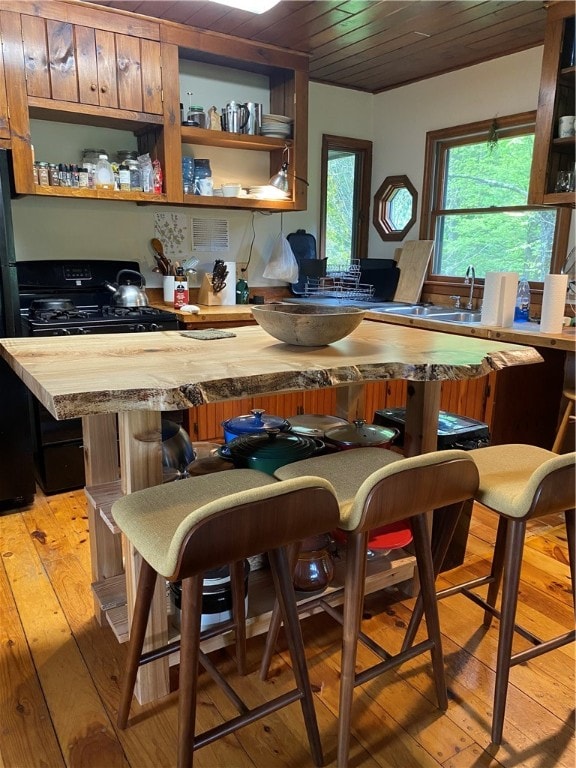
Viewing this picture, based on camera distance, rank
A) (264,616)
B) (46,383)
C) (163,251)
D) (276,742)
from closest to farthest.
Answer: (46,383)
(276,742)
(264,616)
(163,251)

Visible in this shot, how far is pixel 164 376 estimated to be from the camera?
1287 millimetres

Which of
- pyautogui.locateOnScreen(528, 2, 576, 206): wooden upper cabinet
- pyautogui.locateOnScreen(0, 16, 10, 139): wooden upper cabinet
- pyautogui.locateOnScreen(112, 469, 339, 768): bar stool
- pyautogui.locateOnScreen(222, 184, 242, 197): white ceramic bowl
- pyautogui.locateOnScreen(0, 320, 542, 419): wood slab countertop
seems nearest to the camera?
pyautogui.locateOnScreen(112, 469, 339, 768): bar stool

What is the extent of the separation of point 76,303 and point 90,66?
4.03 feet

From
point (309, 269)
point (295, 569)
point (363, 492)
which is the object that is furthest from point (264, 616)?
point (309, 269)

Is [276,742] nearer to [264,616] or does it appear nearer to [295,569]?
[264,616]

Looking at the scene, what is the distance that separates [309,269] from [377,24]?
5.12 ft

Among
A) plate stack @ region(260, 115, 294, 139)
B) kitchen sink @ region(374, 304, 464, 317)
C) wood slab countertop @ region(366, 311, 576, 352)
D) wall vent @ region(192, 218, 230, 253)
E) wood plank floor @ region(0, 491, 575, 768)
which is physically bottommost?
wood plank floor @ region(0, 491, 575, 768)

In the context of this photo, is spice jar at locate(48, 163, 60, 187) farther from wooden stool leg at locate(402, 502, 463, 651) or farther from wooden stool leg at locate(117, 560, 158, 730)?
wooden stool leg at locate(402, 502, 463, 651)

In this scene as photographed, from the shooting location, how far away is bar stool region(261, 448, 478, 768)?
1.21 m

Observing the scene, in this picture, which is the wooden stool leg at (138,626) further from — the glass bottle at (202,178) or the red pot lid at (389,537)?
the glass bottle at (202,178)

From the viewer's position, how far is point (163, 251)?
3.59m

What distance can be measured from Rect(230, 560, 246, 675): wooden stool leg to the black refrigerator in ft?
5.01

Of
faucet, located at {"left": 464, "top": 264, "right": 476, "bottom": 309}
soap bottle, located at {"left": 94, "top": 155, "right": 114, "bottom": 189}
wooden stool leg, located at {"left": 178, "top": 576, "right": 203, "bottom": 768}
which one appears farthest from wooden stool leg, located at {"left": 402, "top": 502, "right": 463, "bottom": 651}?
soap bottle, located at {"left": 94, "top": 155, "right": 114, "bottom": 189}

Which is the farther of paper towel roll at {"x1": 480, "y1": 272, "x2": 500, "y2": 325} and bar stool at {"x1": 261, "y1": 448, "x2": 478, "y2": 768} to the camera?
paper towel roll at {"x1": 480, "y1": 272, "x2": 500, "y2": 325}
